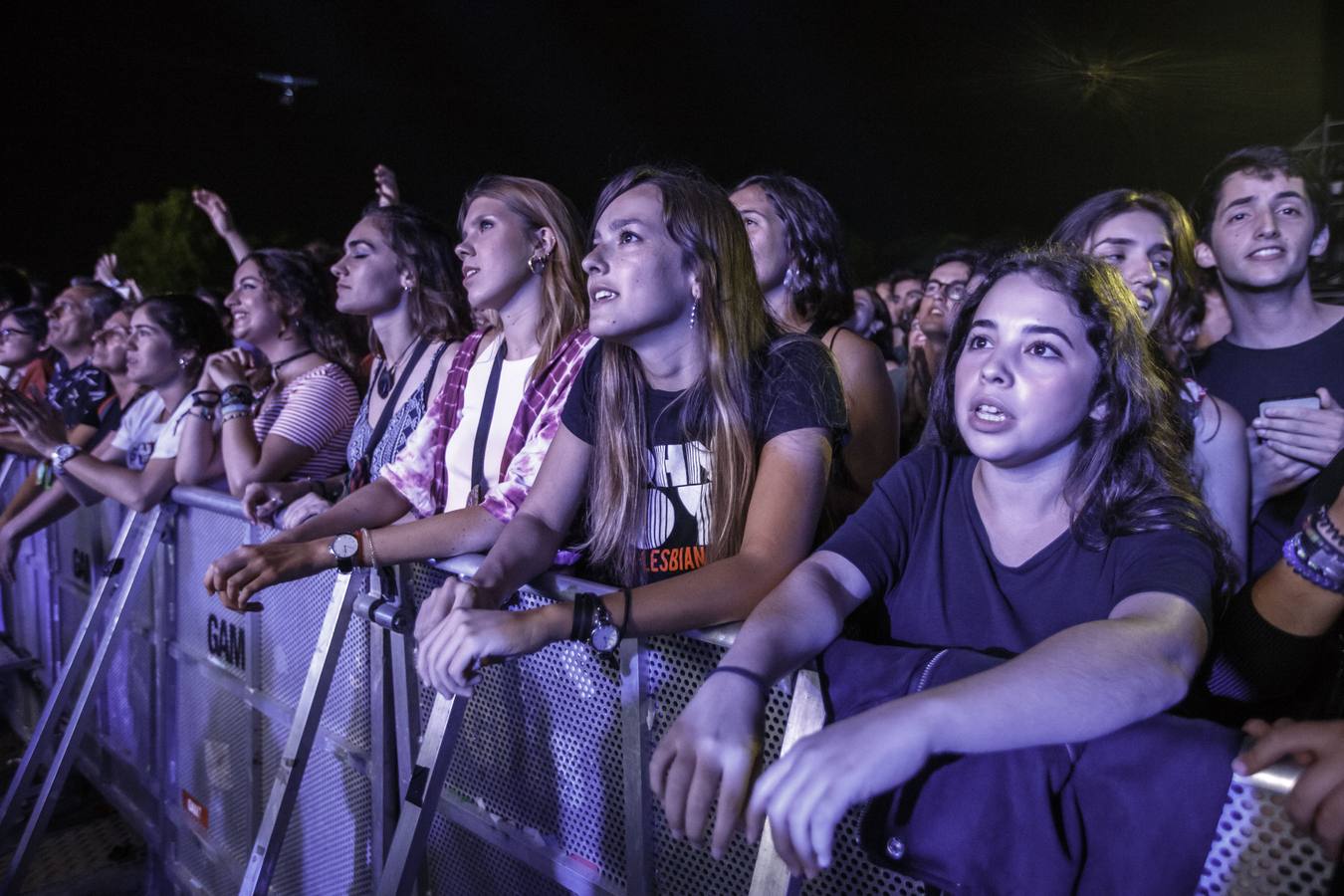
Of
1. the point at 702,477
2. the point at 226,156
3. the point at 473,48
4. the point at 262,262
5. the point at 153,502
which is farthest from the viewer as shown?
the point at 226,156

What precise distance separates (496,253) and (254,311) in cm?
172

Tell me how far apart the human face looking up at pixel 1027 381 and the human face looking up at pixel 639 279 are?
2.51 ft

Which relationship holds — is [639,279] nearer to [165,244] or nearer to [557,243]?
[557,243]

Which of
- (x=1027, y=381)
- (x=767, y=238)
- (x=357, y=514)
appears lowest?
(x=357, y=514)

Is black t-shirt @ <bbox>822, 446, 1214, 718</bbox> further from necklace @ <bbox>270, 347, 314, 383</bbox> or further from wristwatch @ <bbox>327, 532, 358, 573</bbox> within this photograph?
necklace @ <bbox>270, 347, 314, 383</bbox>

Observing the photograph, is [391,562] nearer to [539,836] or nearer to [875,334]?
[539,836]

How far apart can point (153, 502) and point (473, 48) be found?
33.7 meters

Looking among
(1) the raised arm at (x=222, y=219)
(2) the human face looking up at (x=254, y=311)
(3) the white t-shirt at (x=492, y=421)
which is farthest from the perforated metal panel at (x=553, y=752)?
(1) the raised arm at (x=222, y=219)

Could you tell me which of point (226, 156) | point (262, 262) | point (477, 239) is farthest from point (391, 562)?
point (226, 156)

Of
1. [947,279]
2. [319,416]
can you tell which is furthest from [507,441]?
[947,279]

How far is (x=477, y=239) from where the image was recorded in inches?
114

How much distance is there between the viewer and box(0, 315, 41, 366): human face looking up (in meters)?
6.40

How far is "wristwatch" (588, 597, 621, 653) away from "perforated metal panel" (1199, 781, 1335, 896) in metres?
0.93

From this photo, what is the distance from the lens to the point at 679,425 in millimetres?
2088
